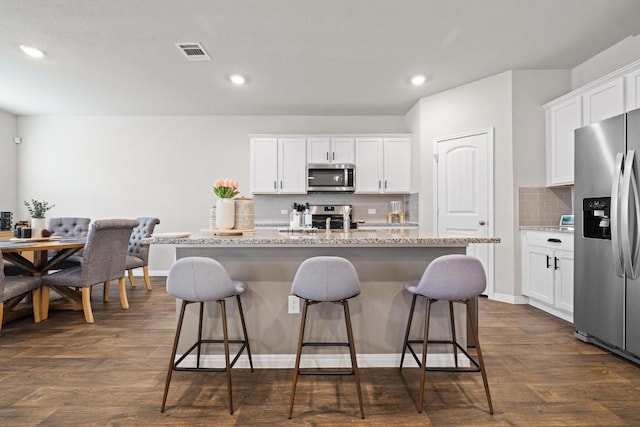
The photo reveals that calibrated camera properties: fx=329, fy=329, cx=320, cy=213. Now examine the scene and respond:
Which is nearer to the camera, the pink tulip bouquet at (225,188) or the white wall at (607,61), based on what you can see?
the pink tulip bouquet at (225,188)

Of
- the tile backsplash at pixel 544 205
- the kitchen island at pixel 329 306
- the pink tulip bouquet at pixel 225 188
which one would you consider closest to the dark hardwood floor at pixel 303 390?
the kitchen island at pixel 329 306

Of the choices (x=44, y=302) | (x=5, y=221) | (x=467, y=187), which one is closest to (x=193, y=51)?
(x=44, y=302)

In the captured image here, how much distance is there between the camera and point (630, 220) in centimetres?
223

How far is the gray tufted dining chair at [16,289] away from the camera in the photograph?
2774 mm

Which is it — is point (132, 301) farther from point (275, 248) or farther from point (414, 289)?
point (414, 289)

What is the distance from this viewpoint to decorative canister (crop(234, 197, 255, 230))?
7.62 feet

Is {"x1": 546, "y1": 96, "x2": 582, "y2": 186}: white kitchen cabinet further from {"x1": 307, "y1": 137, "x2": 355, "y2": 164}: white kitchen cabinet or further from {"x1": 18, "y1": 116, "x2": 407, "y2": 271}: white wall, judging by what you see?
{"x1": 307, "y1": 137, "x2": 355, "y2": 164}: white kitchen cabinet

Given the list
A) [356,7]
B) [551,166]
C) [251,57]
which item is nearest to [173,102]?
[251,57]

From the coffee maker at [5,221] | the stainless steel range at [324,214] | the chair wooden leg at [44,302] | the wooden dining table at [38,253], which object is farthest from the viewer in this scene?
the stainless steel range at [324,214]

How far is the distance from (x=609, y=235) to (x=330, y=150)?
361 cm

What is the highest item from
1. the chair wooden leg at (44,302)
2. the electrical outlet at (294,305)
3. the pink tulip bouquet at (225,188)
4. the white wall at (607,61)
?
the white wall at (607,61)

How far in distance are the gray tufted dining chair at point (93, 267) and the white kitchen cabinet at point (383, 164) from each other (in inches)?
130

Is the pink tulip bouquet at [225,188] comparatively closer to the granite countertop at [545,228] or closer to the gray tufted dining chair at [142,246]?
the gray tufted dining chair at [142,246]

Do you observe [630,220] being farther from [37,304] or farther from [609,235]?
[37,304]
